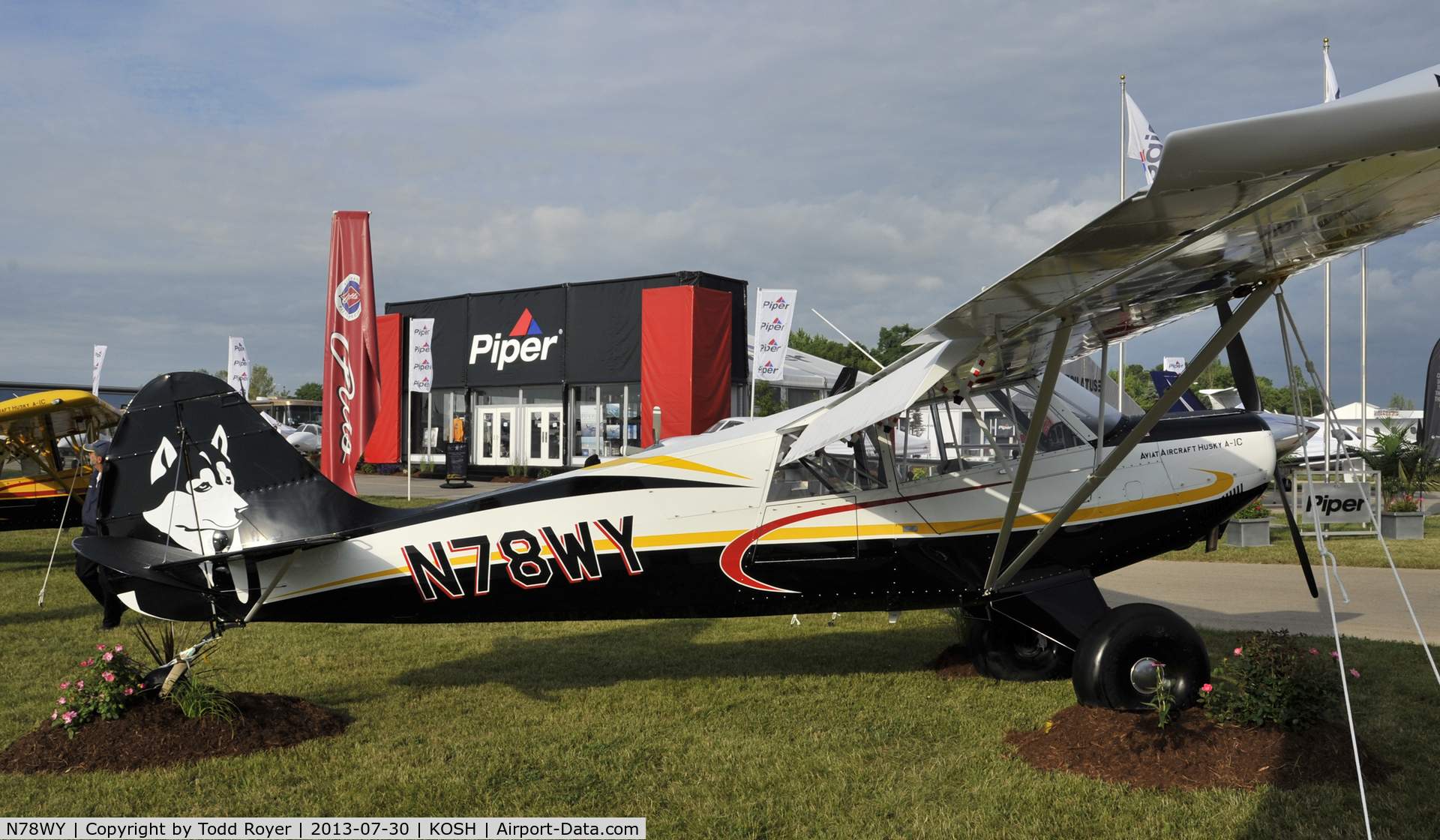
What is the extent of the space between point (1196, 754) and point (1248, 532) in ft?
37.5

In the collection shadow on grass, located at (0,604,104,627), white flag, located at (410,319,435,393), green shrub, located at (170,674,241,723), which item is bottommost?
shadow on grass, located at (0,604,104,627)

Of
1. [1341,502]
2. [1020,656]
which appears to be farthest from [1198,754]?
[1020,656]

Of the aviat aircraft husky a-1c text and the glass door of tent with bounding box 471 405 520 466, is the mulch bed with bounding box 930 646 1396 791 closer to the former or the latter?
the aviat aircraft husky a-1c text

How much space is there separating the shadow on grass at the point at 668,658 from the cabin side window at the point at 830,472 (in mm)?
2020

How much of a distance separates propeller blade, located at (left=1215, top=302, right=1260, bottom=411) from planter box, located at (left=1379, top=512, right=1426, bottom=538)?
11.1 meters

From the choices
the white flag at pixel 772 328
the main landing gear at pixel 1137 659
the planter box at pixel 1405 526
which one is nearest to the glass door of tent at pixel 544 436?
the white flag at pixel 772 328

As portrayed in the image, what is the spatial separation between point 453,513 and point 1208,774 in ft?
15.6

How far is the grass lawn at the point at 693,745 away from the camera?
4.44m

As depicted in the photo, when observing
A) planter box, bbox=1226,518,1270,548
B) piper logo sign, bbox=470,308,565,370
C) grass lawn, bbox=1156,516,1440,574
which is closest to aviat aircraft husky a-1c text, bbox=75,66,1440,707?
grass lawn, bbox=1156,516,1440,574

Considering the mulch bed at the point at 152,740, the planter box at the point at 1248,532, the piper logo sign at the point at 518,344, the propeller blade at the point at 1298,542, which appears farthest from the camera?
the piper logo sign at the point at 518,344

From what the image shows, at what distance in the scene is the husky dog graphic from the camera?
5.73 metres

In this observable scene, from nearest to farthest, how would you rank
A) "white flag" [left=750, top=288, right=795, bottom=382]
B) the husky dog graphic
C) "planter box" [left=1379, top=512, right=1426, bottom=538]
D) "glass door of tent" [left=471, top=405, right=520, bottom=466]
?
the husky dog graphic, "planter box" [left=1379, top=512, right=1426, bottom=538], "white flag" [left=750, top=288, right=795, bottom=382], "glass door of tent" [left=471, top=405, right=520, bottom=466]

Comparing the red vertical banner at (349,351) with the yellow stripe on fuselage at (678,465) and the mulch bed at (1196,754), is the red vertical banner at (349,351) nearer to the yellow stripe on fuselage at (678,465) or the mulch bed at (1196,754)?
the yellow stripe on fuselage at (678,465)

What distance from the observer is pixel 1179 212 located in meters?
3.19
